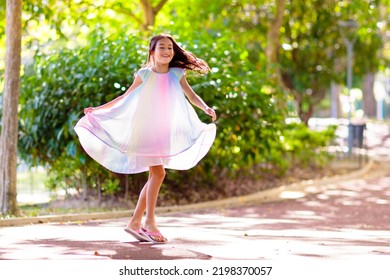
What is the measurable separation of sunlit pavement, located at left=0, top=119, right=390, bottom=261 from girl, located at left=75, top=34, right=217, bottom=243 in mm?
659

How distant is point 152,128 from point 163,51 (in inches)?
30.2

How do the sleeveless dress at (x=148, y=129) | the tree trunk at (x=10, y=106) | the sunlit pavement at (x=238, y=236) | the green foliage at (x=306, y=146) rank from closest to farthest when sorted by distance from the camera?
the sunlit pavement at (x=238, y=236)
the sleeveless dress at (x=148, y=129)
the tree trunk at (x=10, y=106)
the green foliage at (x=306, y=146)

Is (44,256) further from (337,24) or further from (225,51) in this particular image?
(337,24)

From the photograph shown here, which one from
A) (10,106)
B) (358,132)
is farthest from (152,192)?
(358,132)

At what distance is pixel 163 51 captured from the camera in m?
9.88

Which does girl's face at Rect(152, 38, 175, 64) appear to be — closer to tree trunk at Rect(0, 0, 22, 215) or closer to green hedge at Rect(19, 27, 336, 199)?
tree trunk at Rect(0, 0, 22, 215)

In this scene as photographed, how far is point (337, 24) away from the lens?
2939 centimetres

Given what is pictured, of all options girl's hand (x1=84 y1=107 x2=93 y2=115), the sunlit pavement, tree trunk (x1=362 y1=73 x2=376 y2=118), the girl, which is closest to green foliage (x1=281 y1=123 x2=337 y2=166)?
the sunlit pavement

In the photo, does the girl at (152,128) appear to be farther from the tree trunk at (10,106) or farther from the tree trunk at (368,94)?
the tree trunk at (368,94)

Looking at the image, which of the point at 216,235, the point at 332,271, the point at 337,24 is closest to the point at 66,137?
the point at 216,235

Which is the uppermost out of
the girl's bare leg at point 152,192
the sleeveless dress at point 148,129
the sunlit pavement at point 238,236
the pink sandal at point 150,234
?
the sleeveless dress at point 148,129

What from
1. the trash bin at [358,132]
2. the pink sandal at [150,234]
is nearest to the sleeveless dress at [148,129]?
the pink sandal at [150,234]

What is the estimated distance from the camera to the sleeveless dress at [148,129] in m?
9.85

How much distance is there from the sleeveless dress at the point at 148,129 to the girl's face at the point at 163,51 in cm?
15
